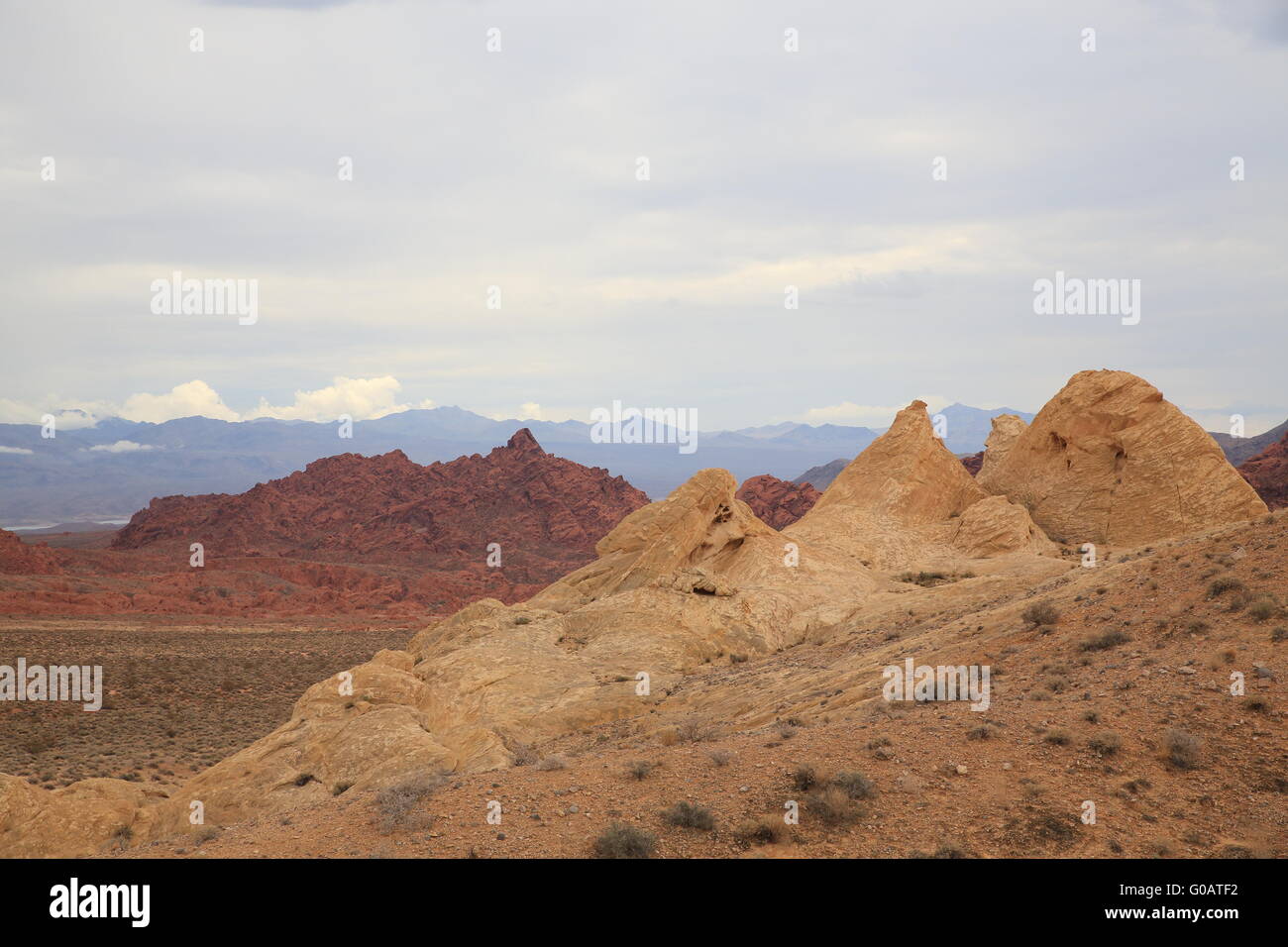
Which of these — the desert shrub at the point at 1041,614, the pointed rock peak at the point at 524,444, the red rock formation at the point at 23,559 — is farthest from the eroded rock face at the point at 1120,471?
the pointed rock peak at the point at 524,444

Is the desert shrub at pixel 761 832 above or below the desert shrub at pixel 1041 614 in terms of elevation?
below

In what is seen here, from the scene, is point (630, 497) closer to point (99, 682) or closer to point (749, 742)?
point (99, 682)

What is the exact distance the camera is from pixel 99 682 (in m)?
39.7

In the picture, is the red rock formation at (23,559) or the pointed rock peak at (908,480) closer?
the pointed rock peak at (908,480)

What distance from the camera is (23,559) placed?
84750 mm

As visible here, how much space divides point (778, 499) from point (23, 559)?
83.8m

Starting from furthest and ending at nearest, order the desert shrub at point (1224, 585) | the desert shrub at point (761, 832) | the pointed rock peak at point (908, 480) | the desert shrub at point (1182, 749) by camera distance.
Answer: the pointed rock peak at point (908, 480) < the desert shrub at point (1224, 585) < the desert shrub at point (1182, 749) < the desert shrub at point (761, 832)

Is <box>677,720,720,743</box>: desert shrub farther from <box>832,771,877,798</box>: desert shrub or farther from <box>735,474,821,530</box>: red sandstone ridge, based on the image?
<box>735,474,821,530</box>: red sandstone ridge

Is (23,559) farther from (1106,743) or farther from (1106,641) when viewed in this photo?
(1106,743)

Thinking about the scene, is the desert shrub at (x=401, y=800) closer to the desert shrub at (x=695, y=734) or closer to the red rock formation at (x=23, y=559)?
the desert shrub at (x=695, y=734)

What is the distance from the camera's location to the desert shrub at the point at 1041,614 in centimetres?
1691

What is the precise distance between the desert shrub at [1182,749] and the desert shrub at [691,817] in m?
6.16
